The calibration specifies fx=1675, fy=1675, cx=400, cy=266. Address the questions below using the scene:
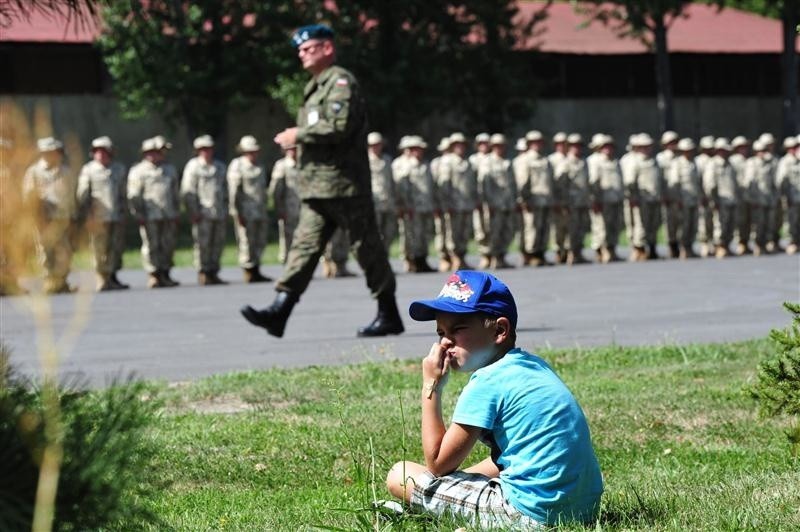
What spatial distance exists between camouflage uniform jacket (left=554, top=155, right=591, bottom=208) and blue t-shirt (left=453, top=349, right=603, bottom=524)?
21752mm

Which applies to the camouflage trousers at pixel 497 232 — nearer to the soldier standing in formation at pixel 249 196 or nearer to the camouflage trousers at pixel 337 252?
the camouflage trousers at pixel 337 252

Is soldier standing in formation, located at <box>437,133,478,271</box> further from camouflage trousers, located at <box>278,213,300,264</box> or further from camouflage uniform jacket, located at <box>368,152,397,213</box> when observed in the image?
camouflage trousers, located at <box>278,213,300,264</box>

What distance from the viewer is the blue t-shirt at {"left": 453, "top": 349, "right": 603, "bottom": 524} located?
4.78 metres

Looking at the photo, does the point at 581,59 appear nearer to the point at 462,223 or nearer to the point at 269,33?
the point at 269,33

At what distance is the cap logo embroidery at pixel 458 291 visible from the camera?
4.86m

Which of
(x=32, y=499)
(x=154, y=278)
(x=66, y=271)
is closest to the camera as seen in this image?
(x=66, y=271)

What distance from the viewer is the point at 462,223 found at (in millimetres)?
25344

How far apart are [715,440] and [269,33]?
29.5m

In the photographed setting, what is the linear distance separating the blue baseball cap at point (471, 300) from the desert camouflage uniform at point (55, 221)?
7.95ft

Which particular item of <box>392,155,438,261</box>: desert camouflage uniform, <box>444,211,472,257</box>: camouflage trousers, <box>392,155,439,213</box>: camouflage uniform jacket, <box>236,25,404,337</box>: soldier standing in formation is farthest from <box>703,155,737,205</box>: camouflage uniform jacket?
<box>236,25,404,337</box>: soldier standing in formation

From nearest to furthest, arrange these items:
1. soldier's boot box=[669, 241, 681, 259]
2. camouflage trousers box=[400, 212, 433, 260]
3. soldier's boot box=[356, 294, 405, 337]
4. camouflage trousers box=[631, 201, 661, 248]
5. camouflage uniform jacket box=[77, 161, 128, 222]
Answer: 1. soldier's boot box=[356, 294, 405, 337]
2. camouflage uniform jacket box=[77, 161, 128, 222]
3. camouflage trousers box=[400, 212, 433, 260]
4. camouflage trousers box=[631, 201, 661, 248]
5. soldier's boot box=[669, 241, 681, 259]

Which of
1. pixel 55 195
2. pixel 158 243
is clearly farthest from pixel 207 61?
pixel 55 195

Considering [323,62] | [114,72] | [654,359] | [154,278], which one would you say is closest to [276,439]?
[654,359]

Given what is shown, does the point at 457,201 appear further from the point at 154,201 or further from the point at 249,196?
the point at 154,201
